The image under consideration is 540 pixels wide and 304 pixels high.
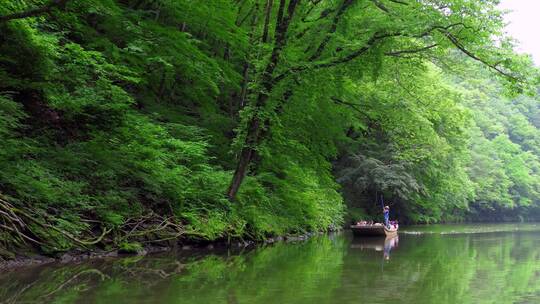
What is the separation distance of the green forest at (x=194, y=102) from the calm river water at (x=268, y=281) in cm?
124

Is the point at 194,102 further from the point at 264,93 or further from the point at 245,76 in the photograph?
the point at 264,93

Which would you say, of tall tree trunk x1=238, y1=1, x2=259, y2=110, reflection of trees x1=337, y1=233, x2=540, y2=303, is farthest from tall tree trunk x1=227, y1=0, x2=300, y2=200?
tall tree trunk x1=238, y1=1, x2=259, y2=110

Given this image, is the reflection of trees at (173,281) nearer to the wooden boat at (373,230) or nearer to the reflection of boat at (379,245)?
the reflection of boat at (379,245)

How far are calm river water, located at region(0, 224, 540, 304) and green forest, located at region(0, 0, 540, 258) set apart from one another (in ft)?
4.07

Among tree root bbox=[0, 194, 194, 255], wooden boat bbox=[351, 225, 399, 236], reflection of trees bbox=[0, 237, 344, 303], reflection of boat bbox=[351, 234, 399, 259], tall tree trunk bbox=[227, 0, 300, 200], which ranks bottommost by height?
reflection of trees bbox=[0, 237, 344, 303]

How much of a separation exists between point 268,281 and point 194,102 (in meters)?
11.8

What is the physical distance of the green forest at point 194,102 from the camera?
1007 cm

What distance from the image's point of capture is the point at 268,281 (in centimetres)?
866

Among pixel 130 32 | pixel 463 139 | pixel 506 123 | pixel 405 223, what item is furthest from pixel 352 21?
pixel 506 123

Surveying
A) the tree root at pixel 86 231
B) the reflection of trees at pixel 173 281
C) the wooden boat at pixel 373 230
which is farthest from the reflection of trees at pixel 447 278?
the wooden boat at pixel 373 230

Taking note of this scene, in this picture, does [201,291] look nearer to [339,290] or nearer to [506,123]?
[339,290]

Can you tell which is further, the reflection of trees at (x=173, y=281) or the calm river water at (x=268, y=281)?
the calm river water at (x=268, y=281)

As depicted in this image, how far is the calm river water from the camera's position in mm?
7055

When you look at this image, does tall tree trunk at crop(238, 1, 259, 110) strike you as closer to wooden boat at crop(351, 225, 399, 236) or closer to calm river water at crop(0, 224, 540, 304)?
calm river water at crop(0, 224, 540, 304)
